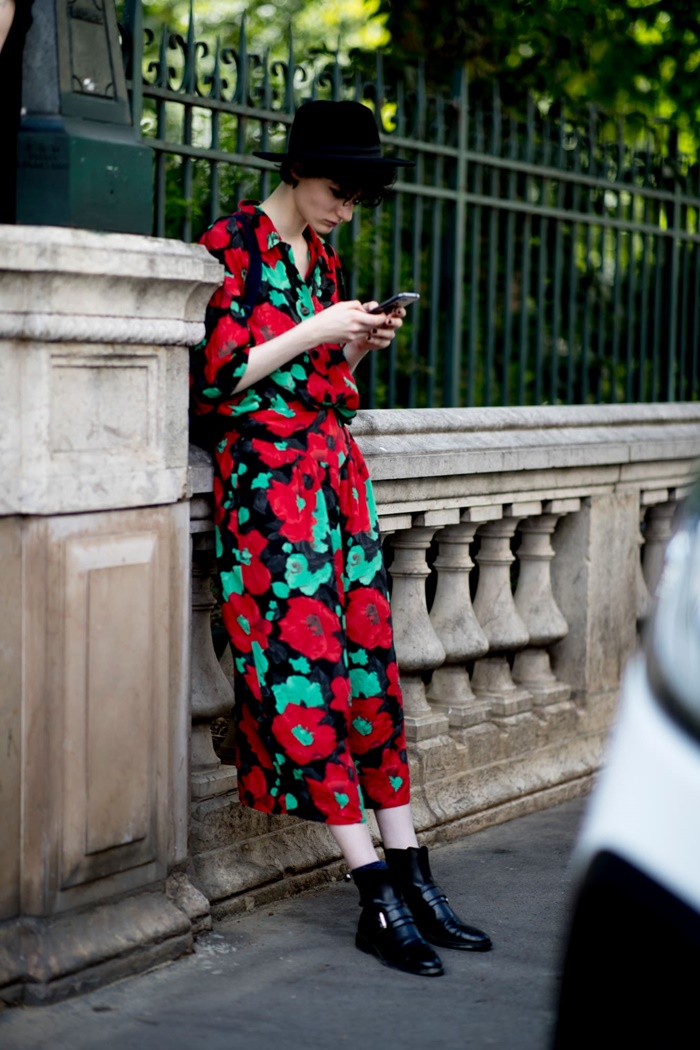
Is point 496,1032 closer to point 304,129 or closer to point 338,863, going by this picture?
point 338,863

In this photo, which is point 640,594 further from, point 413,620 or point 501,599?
point 413,620

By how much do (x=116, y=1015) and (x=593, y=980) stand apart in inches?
64.6

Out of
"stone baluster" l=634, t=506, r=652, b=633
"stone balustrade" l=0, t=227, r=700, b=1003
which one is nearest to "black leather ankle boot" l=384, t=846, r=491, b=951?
"stone balustrade" l=0, t=227, r=700, b=1003

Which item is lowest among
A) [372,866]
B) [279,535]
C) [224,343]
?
[372,866]

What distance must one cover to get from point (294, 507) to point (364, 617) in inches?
13.8

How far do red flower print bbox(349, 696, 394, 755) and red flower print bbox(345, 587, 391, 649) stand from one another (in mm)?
136

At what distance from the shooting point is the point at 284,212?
353 cm

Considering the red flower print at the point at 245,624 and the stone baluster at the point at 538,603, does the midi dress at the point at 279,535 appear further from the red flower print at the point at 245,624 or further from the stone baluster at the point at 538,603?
the stone baluster at the point at 538,603

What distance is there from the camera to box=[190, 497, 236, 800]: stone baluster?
3.63 m

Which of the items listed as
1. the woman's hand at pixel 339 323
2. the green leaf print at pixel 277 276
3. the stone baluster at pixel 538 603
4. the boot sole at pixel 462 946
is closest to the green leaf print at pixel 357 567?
the woman's hand at pixel 339 323

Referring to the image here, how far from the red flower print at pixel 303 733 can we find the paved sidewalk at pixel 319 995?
0.45m

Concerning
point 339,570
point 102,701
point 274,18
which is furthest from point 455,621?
point 274,18

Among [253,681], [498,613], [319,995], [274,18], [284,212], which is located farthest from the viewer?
[274,18]

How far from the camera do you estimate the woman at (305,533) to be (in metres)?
3.39
